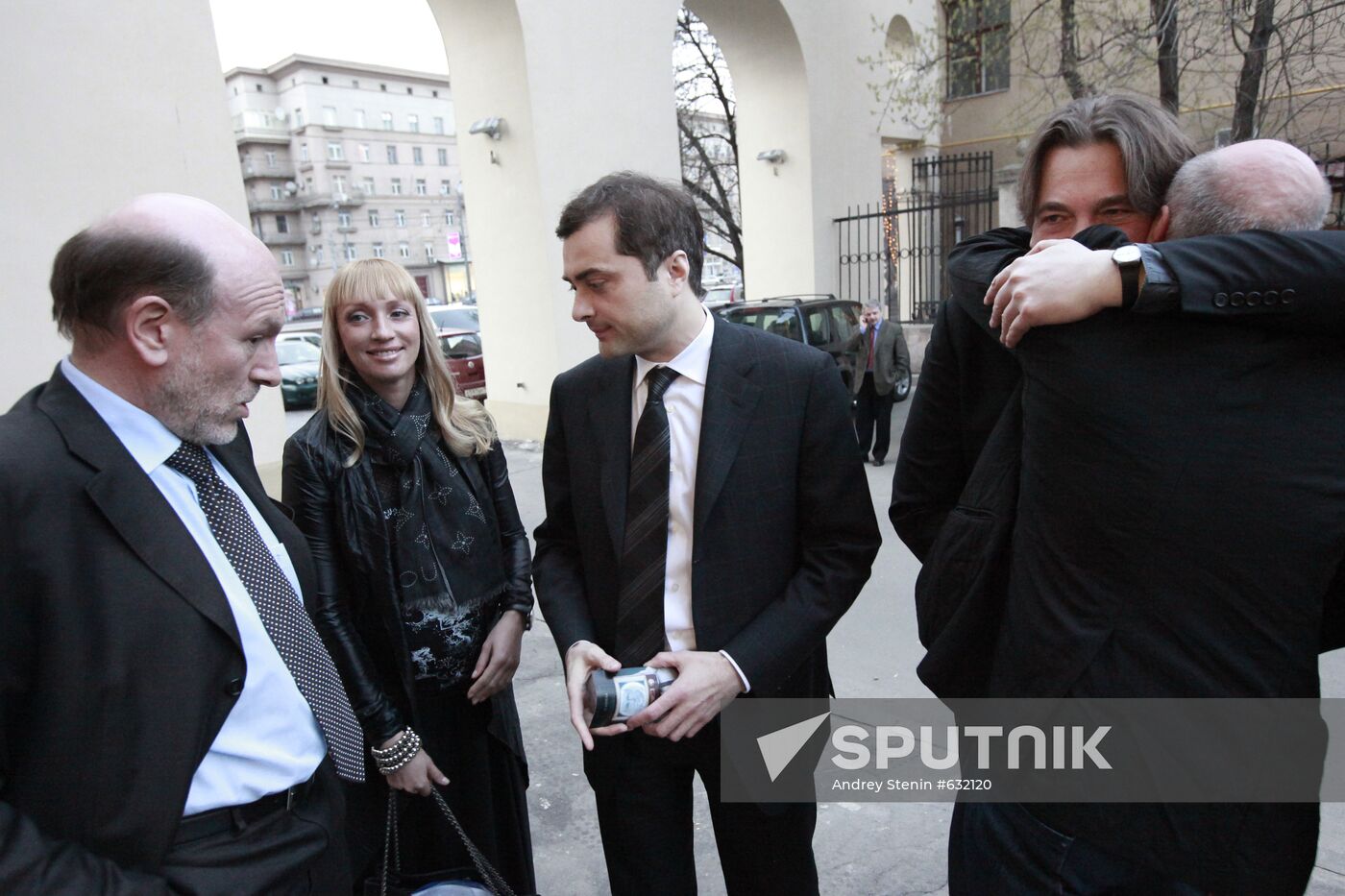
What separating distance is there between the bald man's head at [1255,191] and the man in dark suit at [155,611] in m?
1.57

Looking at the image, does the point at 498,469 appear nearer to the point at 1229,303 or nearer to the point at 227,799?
the point at 227,799

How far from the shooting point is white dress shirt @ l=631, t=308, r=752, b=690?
1843mm

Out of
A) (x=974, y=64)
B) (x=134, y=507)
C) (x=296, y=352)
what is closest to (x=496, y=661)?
(x=134, y=507)

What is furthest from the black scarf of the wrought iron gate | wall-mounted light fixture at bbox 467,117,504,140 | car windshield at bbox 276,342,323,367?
car windshield at bbox 276,342,323,367

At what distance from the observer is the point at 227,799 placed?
1.33 metres

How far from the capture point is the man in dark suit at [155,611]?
115cm

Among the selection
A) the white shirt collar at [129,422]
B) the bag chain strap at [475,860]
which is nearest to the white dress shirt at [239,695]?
the white shirt collar at [129,422]

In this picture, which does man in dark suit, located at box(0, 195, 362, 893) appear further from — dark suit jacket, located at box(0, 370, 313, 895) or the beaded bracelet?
the beaded bracelet

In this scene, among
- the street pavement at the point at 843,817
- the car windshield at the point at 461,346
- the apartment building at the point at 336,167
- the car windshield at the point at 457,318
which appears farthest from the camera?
the apartment building at the point at 336,167

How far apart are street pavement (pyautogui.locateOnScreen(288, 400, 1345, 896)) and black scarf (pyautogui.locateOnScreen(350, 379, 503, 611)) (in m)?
0.86

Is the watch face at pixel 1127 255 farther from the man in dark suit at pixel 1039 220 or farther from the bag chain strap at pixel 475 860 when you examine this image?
the bag chain strap at pixel 475 860

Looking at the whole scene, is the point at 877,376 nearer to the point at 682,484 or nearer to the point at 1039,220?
the point at 682,484

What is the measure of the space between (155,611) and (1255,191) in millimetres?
1770

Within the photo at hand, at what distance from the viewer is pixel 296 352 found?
54.0 ft
